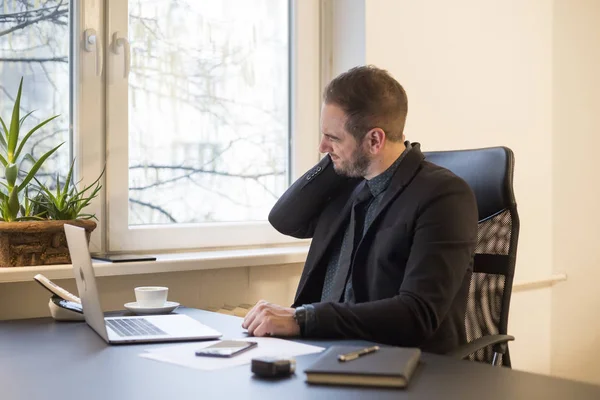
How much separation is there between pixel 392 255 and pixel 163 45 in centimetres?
112

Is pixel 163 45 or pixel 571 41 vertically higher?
pixel 571 41

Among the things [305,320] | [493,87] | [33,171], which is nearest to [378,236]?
[305,320]

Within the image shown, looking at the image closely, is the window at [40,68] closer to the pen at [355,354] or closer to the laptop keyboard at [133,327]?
the laptop keyboard at [133,327]

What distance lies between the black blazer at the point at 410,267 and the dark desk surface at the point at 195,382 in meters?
0.32

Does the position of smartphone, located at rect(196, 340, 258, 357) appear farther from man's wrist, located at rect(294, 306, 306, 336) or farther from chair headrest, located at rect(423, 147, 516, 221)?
chair headrest, located at rect(423, 147, 516, 221)

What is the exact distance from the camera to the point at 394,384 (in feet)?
3.63

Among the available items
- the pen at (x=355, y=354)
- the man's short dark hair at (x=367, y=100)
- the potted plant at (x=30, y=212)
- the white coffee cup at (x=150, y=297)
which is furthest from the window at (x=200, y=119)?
the pen at (x=355, y=354)

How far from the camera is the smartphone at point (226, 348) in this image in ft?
4.39

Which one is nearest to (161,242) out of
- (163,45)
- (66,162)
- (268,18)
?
(66,162)

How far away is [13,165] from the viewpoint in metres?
2.03

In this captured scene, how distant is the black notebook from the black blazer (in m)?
0.37

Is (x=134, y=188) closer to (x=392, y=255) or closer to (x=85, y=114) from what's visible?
(x=85, y=114)

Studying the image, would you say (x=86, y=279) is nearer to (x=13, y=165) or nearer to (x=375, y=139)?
(x=13, y=165)

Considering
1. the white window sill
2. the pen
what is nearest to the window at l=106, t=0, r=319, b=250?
the white window sill
